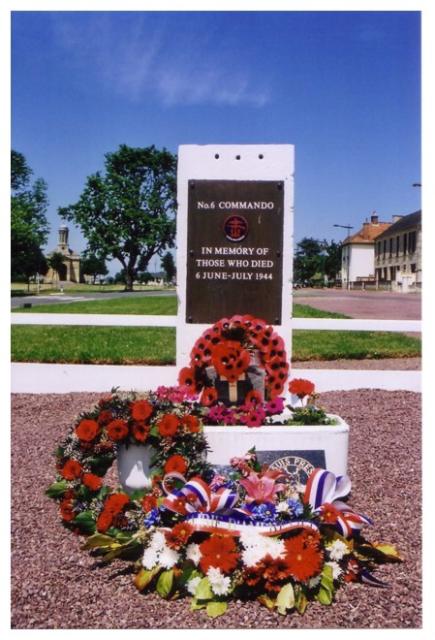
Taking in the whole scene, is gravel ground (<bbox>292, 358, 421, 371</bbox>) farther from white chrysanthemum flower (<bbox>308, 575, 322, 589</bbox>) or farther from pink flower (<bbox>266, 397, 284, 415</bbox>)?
white chrysanthemum flower (<bbox>308, 575, 322, 589</bbox>)

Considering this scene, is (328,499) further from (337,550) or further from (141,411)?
(141,411)

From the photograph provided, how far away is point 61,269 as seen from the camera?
247ft

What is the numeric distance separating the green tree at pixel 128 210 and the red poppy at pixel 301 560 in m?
48.1

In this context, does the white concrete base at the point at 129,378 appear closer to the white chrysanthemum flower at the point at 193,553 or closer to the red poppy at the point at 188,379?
the red poppy at the point at 188,379

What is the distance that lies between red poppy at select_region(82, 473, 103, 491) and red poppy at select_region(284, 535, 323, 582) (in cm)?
125

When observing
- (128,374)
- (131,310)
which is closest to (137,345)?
(128,374)

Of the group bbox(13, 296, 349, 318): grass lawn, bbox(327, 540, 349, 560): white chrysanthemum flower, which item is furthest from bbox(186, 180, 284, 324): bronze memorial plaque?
bbox(13, 296, 349, 318): grass lawn

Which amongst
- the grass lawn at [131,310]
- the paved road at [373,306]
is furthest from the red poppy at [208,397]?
the paved road at [373,306]

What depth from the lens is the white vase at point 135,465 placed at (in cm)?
360

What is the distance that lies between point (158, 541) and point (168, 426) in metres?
0.66

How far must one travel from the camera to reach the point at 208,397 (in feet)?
12.8

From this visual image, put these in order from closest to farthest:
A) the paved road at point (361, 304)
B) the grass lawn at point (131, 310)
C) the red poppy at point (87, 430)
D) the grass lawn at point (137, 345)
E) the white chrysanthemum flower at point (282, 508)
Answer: the white chrysanthemum flower at point (282, 508) < the red poppy at point (87, 430) < the grass lawn at point (137, 345) < the grass lawn at point (131, 310) < the paved road at point (361, 304)

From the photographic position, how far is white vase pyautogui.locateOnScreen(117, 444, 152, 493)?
360cm
